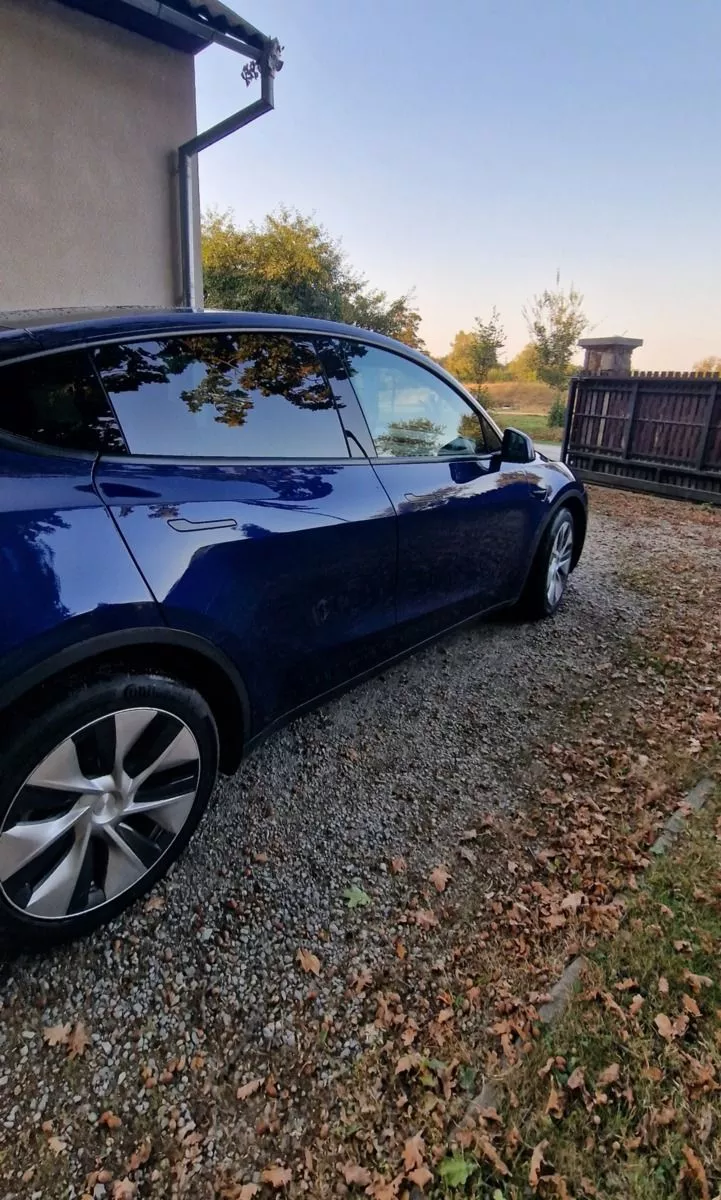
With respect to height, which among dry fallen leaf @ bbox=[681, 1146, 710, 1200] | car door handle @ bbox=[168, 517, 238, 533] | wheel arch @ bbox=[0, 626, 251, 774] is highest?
car door handle @ bbox=[168, 517, 238, 533]

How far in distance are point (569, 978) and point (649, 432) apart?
8939 mm

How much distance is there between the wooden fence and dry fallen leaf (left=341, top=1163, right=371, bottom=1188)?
8.73 m

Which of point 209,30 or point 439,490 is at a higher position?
point 209,30

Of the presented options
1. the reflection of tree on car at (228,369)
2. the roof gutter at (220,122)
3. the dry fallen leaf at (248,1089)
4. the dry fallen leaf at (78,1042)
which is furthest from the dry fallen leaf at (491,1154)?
the roof gutter at (220,122)

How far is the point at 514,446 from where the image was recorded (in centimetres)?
325

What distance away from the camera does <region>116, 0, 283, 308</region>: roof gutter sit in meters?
4.55

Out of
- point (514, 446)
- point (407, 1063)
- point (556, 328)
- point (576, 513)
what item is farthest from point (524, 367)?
point (407, 1063)

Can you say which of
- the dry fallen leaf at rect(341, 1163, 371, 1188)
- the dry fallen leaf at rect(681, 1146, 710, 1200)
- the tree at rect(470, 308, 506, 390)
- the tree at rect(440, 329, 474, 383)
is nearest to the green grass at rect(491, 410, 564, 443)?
the tree at rect(470, 308, 506, 390)

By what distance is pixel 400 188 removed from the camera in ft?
68.7

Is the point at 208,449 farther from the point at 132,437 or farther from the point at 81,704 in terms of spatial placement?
the point at 81,704

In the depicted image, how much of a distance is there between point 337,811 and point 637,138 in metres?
17.5

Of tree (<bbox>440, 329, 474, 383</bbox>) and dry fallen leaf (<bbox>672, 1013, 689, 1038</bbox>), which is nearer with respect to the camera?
dry fallen leaf (<bbox>672, 1013, 689, 1038</bbox>)

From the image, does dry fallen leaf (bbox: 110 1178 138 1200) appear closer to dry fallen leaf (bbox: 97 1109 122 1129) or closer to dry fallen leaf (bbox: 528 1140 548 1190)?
dry fallen leaf (bbox: 97 1109 122 1129)

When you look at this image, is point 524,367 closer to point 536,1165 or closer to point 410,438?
point 410,438
